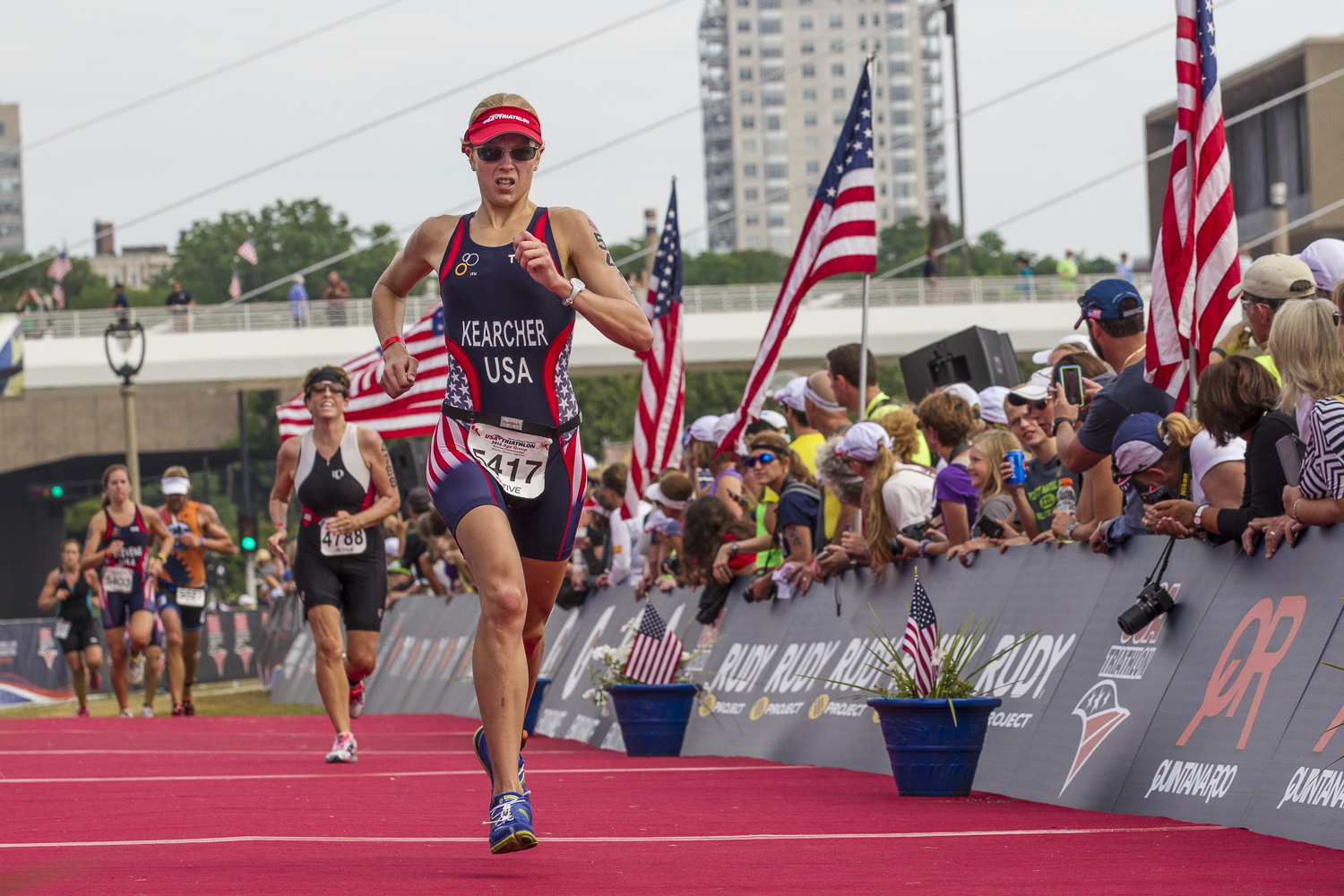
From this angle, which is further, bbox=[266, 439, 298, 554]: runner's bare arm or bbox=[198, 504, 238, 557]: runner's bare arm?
bbox=[198, 504, 238, 557]: runner's bare arm

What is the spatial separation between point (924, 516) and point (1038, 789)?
8.86ft

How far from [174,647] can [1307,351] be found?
15125 mm

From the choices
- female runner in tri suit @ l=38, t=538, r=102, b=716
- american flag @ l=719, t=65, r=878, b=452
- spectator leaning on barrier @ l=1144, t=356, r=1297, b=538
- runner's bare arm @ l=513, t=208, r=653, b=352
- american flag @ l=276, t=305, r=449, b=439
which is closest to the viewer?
runner's bare arm @ l=513, t=208, r=653, b=352

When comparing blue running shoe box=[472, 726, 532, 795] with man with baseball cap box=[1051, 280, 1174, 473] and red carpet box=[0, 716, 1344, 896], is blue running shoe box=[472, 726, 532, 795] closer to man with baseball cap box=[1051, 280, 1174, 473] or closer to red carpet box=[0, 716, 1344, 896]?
red carpet box=[0, 716, 1344, 896]

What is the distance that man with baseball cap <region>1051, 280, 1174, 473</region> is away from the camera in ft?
26.8

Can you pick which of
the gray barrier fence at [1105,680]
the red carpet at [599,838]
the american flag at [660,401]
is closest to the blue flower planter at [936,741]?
the red carpet at [599,838]

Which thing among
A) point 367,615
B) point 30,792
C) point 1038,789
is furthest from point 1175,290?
point 30,792

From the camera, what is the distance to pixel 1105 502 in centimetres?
838

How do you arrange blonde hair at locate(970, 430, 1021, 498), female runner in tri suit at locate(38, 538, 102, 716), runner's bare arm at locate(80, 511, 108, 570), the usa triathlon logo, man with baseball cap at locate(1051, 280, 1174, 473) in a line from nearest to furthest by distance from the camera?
the usa triathlon logo → man with baseball cap at locate(1051, 280, 1174, 473) → blonde hair at locate(970, 430, 1021, 498) → runner's bare arm at locate(80, 511, 108, 570) → female runner in tri suit at locate(38, 538, 102, 716)

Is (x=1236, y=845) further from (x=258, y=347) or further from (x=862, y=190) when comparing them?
(x=258, y=347)

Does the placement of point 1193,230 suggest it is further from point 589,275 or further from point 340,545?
point 340,545

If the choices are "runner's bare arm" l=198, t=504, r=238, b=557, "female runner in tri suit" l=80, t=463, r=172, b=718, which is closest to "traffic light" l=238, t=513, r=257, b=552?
"runner's bare arm" l=198, t=504, r=238, b=557

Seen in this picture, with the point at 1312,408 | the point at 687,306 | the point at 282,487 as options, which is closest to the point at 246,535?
the point at 687,306

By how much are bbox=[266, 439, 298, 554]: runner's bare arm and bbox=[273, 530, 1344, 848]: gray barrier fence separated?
2.72m
